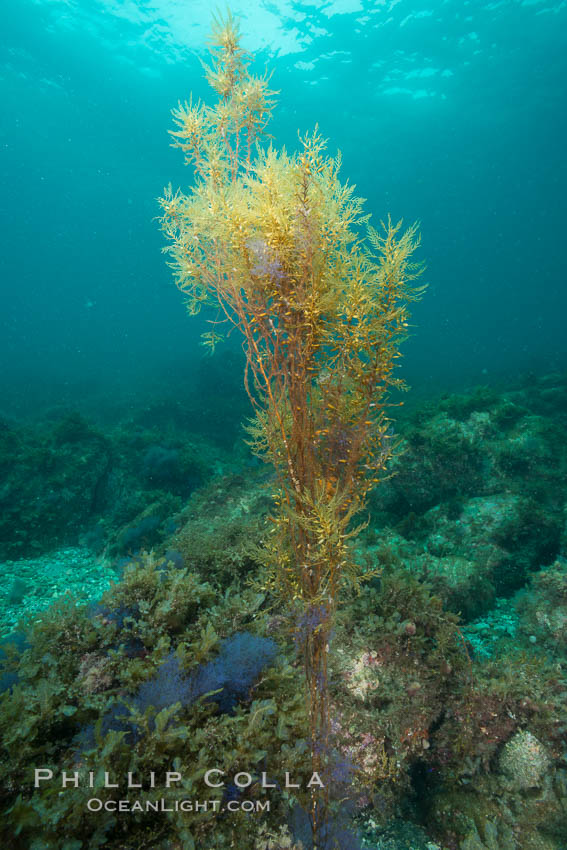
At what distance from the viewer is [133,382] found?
32.1m

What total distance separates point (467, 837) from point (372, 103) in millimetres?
54376

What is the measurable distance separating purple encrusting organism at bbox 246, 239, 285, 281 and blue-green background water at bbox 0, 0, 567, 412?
26.7 meters

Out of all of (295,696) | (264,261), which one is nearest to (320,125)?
(264,261)

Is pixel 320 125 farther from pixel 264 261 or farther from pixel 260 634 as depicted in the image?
pixel 260 634

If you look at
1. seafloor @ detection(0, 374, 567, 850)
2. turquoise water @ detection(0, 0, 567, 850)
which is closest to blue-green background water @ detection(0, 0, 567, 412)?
turquoise water @ detection(0, 0, 567, 850)

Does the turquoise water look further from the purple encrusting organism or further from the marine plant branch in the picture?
the marine plant branch

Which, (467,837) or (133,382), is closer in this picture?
(467,837)

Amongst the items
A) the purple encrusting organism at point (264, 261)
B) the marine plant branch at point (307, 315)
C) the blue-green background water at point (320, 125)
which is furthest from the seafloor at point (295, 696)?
the blue-green background water at point (320, 125)

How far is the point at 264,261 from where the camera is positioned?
7.02 feet

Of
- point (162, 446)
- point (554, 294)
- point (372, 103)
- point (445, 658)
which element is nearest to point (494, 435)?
point (445, 658)

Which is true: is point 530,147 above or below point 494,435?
above

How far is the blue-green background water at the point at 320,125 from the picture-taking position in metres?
28.4

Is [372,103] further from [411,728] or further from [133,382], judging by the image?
[411,728]

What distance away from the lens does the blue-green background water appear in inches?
1117
